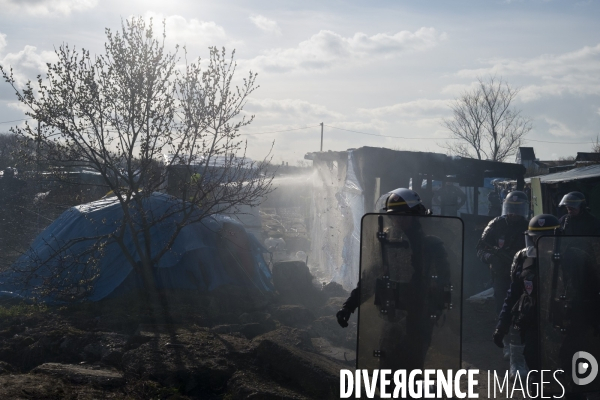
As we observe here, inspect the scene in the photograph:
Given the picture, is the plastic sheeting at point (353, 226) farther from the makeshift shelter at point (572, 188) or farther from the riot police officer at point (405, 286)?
the riot police officer at point (405, 286)

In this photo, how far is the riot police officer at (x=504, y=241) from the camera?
720 centimetres

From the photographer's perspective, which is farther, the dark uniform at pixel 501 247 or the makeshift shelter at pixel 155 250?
the makeshift shelter at pixel 155 250

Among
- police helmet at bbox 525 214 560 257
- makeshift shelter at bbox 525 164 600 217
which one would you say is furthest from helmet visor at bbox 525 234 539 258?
makeshift shelter at bbox 525 164 600 217

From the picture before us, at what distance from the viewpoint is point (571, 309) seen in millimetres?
4059

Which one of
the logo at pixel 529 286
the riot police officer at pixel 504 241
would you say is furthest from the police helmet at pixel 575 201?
the logo at pixel 529 286

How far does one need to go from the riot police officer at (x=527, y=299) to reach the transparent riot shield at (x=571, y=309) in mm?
615

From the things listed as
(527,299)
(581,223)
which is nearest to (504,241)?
(581,223)

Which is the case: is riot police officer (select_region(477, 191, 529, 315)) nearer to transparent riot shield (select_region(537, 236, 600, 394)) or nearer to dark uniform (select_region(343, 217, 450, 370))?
transparent riot shield (select_region(537, 236, 600, 394))

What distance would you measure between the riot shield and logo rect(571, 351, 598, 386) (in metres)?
0.89

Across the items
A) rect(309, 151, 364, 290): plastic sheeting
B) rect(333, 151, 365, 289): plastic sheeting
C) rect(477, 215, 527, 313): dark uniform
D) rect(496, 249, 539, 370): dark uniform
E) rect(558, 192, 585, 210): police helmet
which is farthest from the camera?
rect(309, 151, 364, 290): plastic sheeting

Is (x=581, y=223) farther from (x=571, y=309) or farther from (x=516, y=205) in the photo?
(x=571, y=309)

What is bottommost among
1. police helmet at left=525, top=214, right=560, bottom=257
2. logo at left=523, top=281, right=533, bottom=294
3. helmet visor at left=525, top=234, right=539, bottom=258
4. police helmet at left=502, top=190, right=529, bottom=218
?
logo at left=523, top=281, right=533, bottom=294

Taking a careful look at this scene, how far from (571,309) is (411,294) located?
1.19 meters

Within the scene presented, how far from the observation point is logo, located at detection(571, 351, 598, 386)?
4.02m
